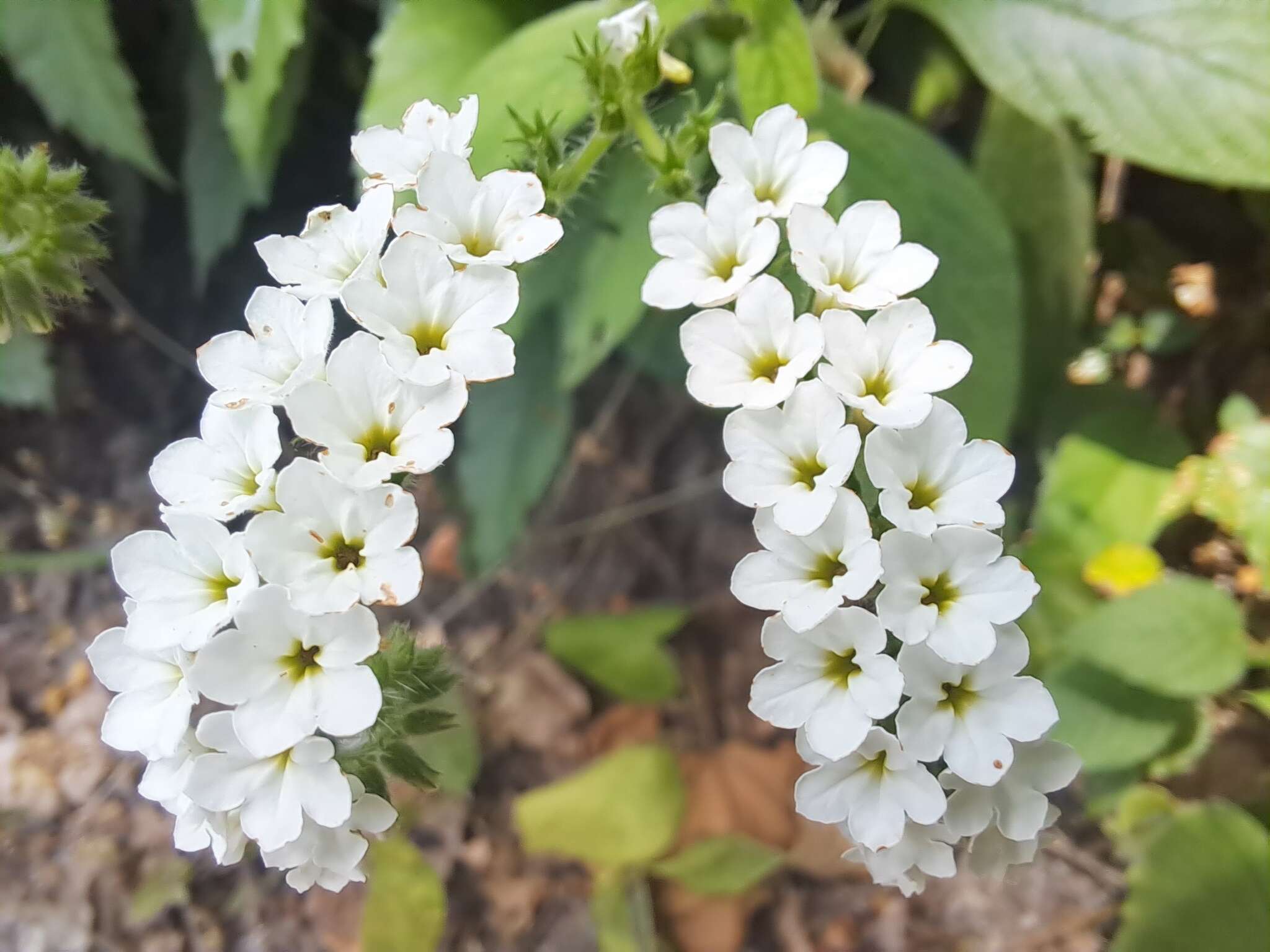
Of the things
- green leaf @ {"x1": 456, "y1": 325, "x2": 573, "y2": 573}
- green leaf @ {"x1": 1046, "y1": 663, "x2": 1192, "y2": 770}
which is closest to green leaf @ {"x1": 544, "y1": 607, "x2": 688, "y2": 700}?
green leaf @ {"x1": 456, "y1": 325, "x2": 573, "y2": 573}

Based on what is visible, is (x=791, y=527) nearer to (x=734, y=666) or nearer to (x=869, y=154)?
(x=869, y=154)

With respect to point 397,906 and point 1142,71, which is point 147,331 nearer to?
point 397,906

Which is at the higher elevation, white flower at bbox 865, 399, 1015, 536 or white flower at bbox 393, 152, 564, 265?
white flower at bbox 393, 152, 564, 265

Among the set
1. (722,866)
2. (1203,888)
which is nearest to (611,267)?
(722,866)

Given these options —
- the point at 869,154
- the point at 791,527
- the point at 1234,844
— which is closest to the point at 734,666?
the point at 1234,844

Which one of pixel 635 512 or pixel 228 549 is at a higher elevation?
pixel 228 549

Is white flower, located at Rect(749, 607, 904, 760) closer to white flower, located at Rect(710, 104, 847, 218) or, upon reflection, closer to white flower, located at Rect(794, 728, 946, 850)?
white flower, located at Rect(794, 728, 946, 850)

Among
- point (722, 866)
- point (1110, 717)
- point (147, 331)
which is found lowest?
point (722, 866)
